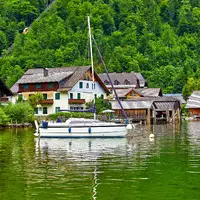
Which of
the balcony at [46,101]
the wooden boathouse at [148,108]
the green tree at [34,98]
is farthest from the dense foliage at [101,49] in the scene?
the wooden boathouse at [148,108]

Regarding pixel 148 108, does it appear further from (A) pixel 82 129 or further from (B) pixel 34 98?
(A) pixel 82 129

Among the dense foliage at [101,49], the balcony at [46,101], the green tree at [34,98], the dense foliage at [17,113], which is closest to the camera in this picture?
the dense foliage at [17,113]

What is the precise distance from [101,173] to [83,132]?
78.5ft

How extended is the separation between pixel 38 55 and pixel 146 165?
455ft

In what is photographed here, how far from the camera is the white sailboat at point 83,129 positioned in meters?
47.6

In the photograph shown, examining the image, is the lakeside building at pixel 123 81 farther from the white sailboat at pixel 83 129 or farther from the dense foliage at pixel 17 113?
the white sailboat at pixel 83 129

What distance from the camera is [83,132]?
158ft

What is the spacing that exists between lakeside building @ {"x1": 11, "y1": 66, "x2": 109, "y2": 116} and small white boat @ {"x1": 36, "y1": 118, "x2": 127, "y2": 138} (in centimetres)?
3889

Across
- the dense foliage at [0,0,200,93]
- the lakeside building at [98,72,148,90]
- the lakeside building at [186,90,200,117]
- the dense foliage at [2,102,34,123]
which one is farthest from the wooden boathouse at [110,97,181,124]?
the dense foliage at [0,0,200,93]

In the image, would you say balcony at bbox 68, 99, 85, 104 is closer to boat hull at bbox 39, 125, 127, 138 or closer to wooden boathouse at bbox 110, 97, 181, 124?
wooden boathouse at bbox 110, 97, 181, 124

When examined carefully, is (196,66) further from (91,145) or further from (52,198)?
(52,198)

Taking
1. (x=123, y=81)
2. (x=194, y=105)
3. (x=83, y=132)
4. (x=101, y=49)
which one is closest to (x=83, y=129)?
(x=83, y=132)

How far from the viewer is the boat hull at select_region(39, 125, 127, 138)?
47594 millimetres

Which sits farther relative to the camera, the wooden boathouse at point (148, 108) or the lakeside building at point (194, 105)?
the lakeside building at point (194, 105)
